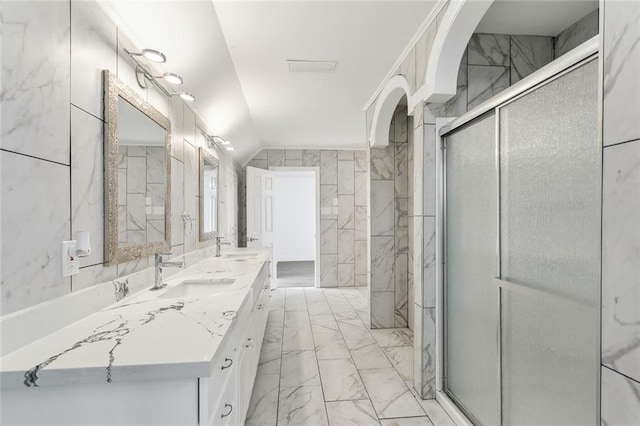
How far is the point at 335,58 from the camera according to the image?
2.33m

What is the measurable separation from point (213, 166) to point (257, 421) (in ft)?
7.88

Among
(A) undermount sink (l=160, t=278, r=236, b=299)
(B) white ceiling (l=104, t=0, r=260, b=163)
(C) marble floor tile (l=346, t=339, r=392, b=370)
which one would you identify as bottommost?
(C) marble floor tile (l=346, t=339, r=392, b=370)

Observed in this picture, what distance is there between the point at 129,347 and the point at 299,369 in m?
1.79

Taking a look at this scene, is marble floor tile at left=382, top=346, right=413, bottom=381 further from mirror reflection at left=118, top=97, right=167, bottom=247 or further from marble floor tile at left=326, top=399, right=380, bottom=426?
mirror reflection at left=118, top=97, right=167, bottom=247

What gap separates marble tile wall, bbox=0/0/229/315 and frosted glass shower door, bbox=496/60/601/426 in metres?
1.70

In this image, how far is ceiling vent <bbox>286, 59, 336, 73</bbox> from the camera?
2.38 metres

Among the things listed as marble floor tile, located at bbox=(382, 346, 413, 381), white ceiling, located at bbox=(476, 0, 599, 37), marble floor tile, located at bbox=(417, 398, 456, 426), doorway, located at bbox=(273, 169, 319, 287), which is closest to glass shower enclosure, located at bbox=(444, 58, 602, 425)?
marble floor tile, located at bbox=(417, 398, 456, 426)

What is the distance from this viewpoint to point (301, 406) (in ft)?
6.31

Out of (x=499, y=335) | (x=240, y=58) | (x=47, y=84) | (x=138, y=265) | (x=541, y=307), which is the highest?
(x=240, y=58)

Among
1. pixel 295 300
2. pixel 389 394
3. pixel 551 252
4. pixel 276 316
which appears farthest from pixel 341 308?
pixel 551 252

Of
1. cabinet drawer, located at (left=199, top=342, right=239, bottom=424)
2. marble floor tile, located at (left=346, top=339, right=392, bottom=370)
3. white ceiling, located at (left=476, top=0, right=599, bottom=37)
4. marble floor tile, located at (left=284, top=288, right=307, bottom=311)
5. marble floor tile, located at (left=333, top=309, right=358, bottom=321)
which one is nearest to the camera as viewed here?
cabinet drawer, located at (left=199, top=342, right=239, bottom=424)

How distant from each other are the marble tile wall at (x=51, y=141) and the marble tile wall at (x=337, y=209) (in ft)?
12.5

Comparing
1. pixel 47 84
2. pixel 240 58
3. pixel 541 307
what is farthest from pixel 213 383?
pixel 240 58

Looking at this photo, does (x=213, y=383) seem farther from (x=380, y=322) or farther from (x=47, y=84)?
(x=380, y=322)
